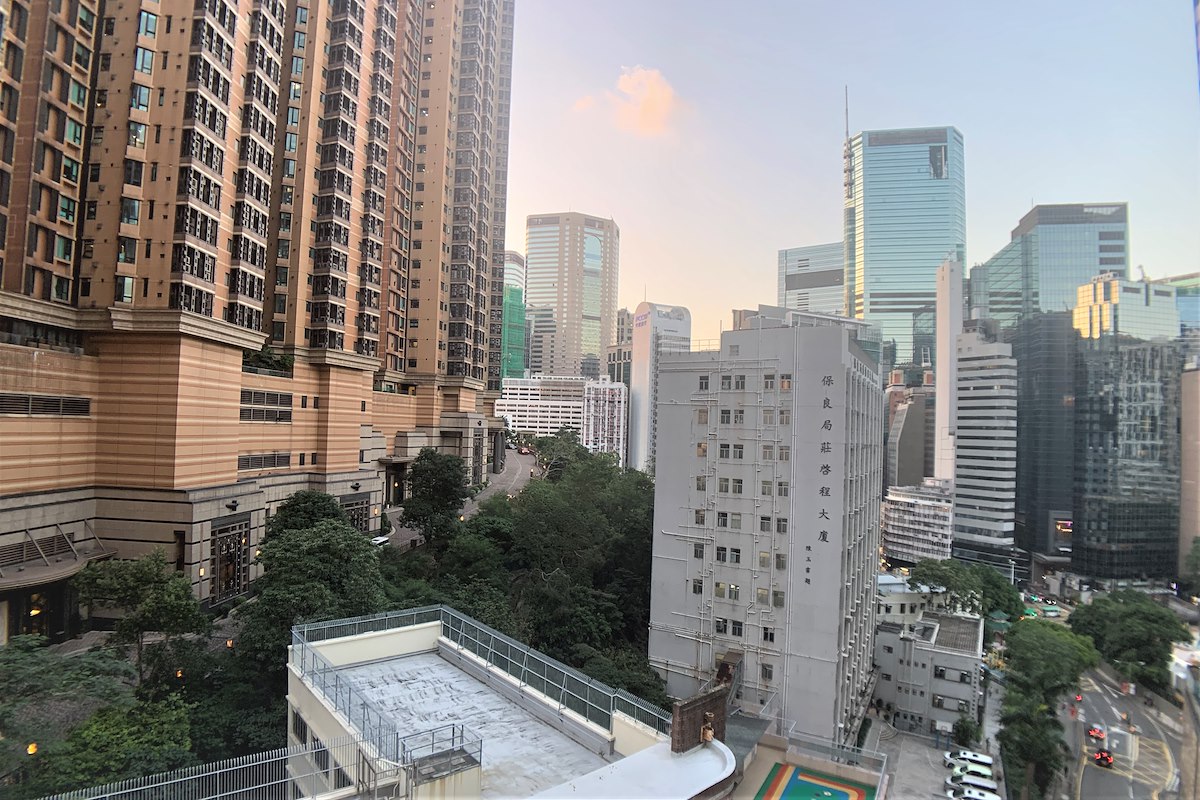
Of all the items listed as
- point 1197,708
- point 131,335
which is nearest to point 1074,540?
point 1197,708

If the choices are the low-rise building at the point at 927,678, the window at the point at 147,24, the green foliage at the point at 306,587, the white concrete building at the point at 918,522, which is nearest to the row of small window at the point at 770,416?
the green foliage at the point at 306,587

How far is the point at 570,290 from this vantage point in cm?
15588

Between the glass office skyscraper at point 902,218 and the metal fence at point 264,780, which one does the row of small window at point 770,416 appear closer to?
the metal fence at point 264,780

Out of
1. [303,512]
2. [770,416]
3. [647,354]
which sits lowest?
[303,512]

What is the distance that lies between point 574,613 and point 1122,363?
21.5m

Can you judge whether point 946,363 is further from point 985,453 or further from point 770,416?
point 770,416

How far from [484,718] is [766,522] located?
15860mm

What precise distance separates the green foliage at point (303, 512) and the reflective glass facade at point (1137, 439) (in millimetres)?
24072

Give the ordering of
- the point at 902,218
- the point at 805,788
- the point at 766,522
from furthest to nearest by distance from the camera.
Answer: the point at 902,218 → the point at 766,522 → the point at 805,788

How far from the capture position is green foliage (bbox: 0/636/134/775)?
10.3 metres

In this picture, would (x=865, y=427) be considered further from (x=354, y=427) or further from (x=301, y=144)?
(x=301, y=144)

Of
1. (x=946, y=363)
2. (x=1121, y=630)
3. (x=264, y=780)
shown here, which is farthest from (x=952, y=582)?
(x=264, y=780)

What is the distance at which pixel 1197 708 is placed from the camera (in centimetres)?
368

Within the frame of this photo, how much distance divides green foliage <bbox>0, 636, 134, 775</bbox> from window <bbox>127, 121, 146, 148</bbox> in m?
17.3
